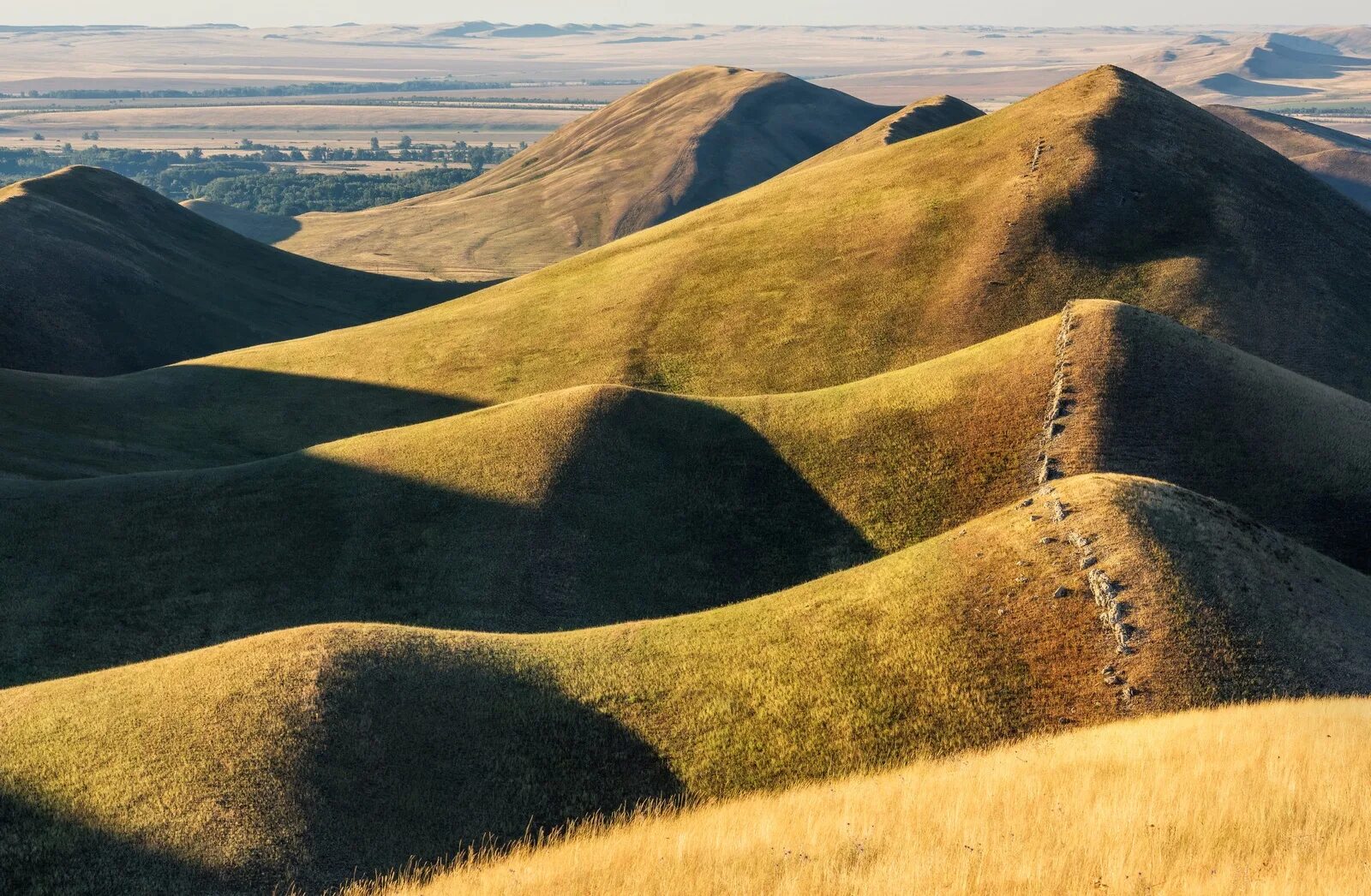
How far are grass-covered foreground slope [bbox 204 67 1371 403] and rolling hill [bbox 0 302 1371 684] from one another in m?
21.7

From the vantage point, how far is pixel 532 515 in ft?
152

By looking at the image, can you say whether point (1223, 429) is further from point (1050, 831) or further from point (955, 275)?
point (955, 275)

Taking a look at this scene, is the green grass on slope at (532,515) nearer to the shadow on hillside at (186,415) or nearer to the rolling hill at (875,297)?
the shadow on hillside at (186,415)

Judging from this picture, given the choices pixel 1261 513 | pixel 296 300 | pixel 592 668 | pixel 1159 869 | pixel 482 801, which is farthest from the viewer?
pixel 296 300

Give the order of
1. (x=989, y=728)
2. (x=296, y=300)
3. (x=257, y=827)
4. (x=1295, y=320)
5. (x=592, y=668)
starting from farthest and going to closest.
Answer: (x=296, y=300)
(x=1295, y=320)
(x=592, y=668)
(x=989, y=728)
(x=257, y=827)

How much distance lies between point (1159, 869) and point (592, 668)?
55.4 feet

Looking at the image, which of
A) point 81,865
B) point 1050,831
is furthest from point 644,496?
point 1050,831

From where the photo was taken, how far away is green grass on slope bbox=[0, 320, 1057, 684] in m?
41.6

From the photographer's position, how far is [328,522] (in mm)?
47094

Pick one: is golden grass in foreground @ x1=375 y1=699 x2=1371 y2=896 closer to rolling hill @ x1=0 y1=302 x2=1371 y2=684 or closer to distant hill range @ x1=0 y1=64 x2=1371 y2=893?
distant hill range @ x1=0 y1=64 x2=1371 y2=893

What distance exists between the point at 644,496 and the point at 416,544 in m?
10.6

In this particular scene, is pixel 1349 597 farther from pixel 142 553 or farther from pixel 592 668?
pixel 142 553

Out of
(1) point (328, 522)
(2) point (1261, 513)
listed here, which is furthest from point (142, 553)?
(2) point (1261, 513)

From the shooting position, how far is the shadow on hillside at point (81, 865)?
20.3m
